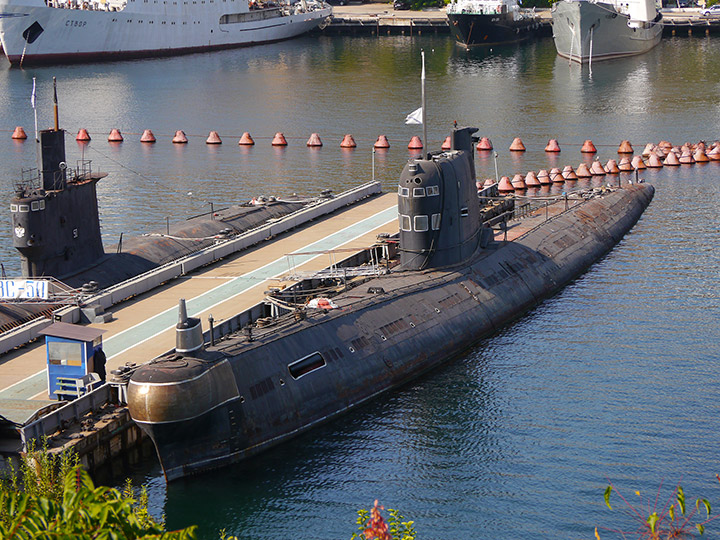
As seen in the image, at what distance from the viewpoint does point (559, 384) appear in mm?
44094

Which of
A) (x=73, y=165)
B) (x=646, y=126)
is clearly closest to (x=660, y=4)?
(x=646, y=126)

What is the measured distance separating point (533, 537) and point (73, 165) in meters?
72.9

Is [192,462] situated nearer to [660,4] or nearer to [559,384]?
[559,384]

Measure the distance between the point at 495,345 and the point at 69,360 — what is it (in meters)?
20.0

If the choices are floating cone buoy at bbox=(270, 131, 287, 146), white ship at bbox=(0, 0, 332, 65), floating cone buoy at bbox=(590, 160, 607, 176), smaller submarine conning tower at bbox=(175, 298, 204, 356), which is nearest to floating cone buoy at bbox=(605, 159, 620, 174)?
floating cone buoy at bbox=(590, 160, 607, 176)

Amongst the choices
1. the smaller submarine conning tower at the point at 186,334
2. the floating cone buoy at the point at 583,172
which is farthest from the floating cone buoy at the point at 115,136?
the smaller submarine conning tower at the point at 186,334

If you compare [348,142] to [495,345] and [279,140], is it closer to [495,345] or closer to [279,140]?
[279,140]

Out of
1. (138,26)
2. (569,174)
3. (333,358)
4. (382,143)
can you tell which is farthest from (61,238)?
(138,26)

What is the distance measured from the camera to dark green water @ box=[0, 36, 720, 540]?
3484cm

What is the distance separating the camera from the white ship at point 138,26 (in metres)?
151

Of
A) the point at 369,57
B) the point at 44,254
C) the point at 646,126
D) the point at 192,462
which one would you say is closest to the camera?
the point at 192,462

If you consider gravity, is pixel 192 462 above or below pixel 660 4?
below

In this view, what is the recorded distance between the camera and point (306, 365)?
131ft

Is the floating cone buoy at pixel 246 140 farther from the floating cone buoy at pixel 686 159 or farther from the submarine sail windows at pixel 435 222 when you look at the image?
the submarine sail windows at pixel 435 222
